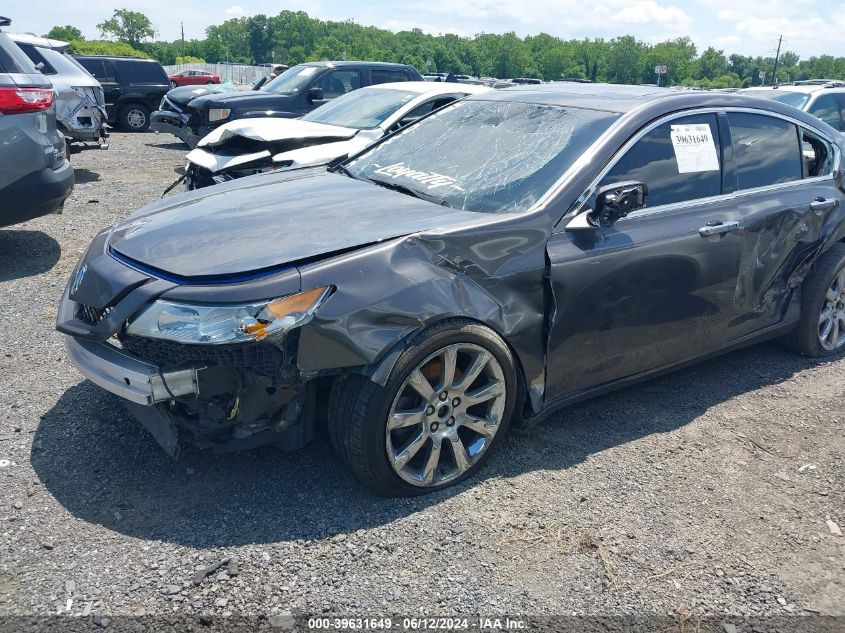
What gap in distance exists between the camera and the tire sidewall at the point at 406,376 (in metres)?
2.87

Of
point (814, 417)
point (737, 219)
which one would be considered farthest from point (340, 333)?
point (814, 417)

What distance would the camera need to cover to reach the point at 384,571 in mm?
2705

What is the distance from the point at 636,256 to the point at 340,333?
156cm

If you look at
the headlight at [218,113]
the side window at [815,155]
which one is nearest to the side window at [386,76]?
the headlight at [218,113]

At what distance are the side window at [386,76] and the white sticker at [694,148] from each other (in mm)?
8562

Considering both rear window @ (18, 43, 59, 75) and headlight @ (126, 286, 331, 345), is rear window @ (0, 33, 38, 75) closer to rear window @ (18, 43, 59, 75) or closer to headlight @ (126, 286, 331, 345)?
headlight @ (126, 286, 331, 345)

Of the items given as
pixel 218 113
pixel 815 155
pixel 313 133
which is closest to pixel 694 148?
pixel 815 155

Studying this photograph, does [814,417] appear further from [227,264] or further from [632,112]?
[227,264]

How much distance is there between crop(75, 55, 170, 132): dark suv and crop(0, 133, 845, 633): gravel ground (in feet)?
47.4

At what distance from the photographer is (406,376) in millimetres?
2912

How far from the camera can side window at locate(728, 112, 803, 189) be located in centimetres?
410

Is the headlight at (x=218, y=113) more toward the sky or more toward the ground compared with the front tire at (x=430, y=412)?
more toward the sky

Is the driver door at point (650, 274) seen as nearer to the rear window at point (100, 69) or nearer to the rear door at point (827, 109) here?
the rear door at point (827, 109)

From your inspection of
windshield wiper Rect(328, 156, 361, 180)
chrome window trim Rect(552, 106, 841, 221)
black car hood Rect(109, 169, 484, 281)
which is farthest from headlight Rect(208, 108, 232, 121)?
chrome window trim Rect(552, 106, 841, 221)
